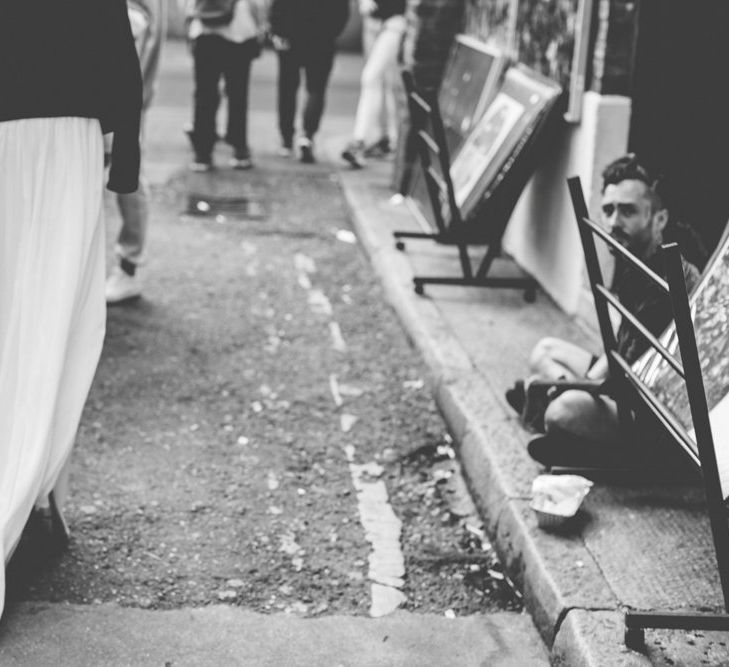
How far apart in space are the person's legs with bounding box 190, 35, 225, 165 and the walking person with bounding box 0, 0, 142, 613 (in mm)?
7076

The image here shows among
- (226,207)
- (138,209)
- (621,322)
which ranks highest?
(621,322)

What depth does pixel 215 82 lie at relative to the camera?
10820mm

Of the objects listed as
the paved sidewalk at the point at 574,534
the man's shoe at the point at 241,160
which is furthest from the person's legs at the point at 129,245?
the man's shoe at the point at 241,160

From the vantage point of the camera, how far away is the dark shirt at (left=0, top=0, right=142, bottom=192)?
3.55m

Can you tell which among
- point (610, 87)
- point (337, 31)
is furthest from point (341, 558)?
point (337, 31)

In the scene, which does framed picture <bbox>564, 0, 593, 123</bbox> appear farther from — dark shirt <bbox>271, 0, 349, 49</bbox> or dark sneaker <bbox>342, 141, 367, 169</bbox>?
dark shirt <bbox>271, 0, 349, 49</bbox>

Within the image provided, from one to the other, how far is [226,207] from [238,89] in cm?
155

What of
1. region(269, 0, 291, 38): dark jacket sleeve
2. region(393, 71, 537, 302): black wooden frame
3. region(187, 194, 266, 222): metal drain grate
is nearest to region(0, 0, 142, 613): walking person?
region(393, 71, 537, 302): black wooden frame

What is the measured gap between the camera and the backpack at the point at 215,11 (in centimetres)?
1048

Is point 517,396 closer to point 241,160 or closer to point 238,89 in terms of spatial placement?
point 238,89

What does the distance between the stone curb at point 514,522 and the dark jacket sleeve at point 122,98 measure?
1.57m

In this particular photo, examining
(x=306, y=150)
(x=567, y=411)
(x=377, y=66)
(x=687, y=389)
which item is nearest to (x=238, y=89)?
(x=306, y=150)

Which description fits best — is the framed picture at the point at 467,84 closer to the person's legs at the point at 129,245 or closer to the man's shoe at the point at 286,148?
the person's legs at the point at 129,245

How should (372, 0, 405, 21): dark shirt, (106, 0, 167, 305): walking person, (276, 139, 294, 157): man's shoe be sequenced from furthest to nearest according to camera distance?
(276, 139, 294, 157): man's shoe
(372, 0, 405, 21): dark shirt
(106, 0, 167, 305): walking person
